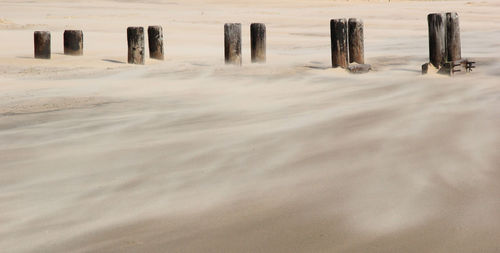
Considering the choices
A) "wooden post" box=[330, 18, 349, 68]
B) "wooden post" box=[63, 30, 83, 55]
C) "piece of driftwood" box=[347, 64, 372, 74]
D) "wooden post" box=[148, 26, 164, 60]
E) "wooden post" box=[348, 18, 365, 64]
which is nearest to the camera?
"piece of driftwood" box=[347, 64, 372, 74]

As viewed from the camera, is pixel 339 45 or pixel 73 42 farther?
pixel 73 42

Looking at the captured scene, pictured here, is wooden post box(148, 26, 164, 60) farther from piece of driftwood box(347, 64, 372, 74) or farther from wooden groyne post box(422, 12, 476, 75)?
wooden groyne post box(422, 12, 476, 75)

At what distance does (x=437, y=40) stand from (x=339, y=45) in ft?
4.41

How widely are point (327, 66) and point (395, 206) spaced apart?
7.90m

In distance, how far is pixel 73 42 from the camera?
13.4 meters

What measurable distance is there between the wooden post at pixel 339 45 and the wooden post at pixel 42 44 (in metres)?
4.77

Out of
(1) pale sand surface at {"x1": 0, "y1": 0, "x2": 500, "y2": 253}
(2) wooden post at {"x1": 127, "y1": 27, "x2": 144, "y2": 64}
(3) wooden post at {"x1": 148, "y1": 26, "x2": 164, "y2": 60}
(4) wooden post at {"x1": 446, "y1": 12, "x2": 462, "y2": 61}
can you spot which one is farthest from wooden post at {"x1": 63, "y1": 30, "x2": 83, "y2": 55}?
(4) wooden post at {"x1": 446, "y1": 12, "x2": 462, "y2": 61}

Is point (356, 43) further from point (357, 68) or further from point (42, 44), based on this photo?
point (42, 44)

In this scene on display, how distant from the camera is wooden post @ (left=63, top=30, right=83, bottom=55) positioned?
1334 centimetres

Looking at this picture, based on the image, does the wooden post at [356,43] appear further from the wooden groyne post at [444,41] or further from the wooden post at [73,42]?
the wooden post at [73,42]

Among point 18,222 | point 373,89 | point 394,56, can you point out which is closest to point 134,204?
point 18,222

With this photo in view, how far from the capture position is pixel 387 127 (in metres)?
5.78

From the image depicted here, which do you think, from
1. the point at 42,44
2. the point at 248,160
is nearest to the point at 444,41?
the point at 42,44

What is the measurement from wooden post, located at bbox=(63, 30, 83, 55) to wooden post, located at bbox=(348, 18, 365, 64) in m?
4.91
